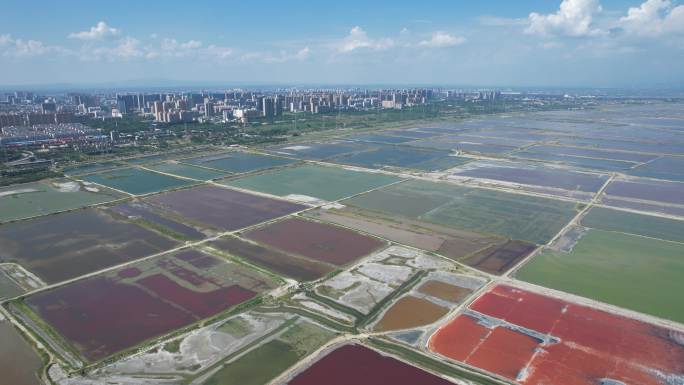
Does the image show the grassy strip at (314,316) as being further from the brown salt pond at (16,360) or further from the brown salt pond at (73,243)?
Answer: the brown salt pond at (73,243)

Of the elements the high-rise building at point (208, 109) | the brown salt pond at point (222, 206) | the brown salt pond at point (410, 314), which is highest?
the high-rise building at point (208, 109)

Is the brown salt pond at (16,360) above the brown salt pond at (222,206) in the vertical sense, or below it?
below

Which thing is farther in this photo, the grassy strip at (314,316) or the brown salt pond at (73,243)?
the brown salt pond at (73,243)

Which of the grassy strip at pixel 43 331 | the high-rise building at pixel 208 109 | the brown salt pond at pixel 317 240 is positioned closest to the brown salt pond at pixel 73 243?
the grassy strip at pixel 43 331

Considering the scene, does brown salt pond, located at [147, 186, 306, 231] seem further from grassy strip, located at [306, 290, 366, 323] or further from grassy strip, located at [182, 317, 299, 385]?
grassy strip, located at [182, 317, 299, 385]

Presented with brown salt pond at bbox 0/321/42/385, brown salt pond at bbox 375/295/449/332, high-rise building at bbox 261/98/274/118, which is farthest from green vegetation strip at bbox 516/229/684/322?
high-rise building at bbox 261/98/274/118

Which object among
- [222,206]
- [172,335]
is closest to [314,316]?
[172,335]

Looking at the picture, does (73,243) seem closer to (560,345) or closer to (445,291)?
(445,291)
